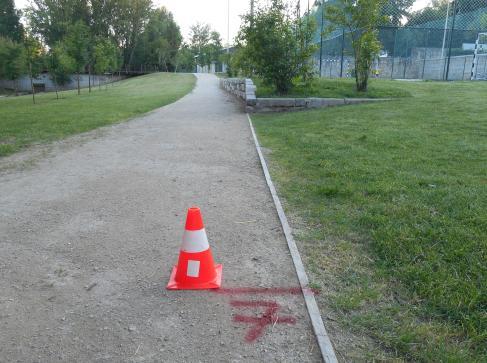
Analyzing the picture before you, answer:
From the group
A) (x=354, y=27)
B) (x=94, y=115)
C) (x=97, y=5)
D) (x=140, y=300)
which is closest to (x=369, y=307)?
(x=140, y=300)

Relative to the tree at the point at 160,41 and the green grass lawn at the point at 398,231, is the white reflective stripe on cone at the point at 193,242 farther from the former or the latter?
the tree at the point at 160,41

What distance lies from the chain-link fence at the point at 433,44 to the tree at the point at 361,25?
11.2 meters

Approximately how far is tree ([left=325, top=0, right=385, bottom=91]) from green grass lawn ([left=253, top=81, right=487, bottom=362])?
21.6 ft

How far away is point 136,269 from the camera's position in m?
3.31

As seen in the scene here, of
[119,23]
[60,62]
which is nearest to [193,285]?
[60,62]

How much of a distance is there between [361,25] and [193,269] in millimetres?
13717

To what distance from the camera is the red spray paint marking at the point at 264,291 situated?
296 centimetres

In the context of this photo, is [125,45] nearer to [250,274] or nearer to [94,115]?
[94,115]

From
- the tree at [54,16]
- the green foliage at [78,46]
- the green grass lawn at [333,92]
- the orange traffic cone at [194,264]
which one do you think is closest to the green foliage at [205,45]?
the tree at [54,16]

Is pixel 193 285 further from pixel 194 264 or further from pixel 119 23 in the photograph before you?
pixel 119 23

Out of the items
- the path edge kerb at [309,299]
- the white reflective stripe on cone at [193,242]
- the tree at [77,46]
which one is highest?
the tree at [77,46]

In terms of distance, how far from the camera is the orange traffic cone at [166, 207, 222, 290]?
305 cm

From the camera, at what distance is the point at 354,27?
47.8 ft

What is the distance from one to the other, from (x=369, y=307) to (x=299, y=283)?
56cm
